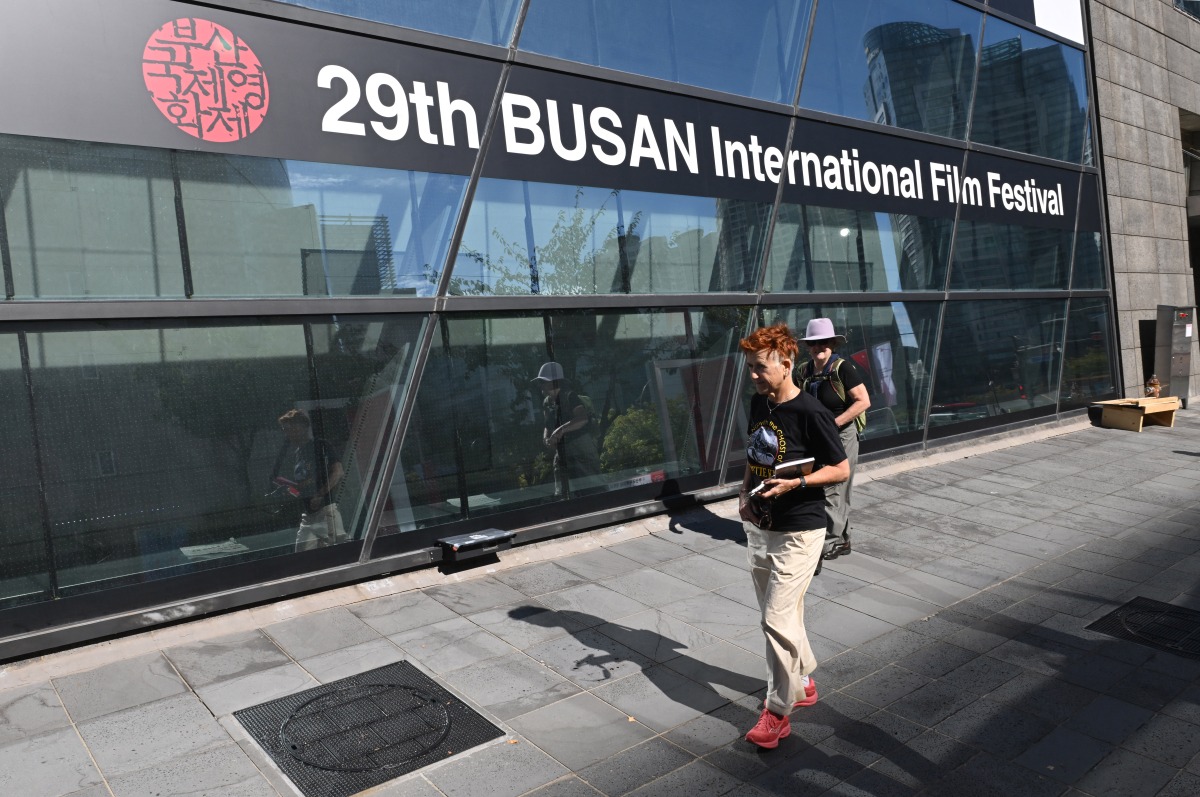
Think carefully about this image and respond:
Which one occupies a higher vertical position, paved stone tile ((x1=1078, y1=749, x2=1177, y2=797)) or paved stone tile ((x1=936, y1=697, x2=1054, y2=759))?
paved stone tile ((x1=936, y1=697, x2=1054, y2=759))

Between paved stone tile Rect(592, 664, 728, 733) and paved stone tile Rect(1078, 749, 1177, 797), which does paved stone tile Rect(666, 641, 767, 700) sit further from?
paved stone tile Rect(1078, 749, 1177, 797)

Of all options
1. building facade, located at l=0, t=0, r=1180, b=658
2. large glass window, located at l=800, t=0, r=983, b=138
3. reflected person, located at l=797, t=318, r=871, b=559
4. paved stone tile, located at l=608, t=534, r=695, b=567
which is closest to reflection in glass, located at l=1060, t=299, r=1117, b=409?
building facade, located at l=0, t=0, r=1180, b=658

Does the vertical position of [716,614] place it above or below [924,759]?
above

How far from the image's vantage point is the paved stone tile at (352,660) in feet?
16.6

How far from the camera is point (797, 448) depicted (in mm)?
4305

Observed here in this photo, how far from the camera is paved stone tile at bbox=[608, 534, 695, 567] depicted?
290 inches

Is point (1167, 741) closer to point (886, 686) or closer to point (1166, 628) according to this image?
point (886, 686)

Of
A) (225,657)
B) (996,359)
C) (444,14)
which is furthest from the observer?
(996,359)

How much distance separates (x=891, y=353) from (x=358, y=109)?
7.33 meters

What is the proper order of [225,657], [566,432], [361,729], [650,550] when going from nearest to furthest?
[361,729] → [225,657] → [650,550] → [566,432]

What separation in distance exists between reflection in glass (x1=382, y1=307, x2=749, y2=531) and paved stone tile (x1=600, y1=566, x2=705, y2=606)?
114 cm

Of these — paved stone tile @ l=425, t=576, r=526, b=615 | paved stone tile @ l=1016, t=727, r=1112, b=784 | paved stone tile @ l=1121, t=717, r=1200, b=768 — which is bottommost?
paved stone tile @ l=1121, t=717, r=1200, b=768

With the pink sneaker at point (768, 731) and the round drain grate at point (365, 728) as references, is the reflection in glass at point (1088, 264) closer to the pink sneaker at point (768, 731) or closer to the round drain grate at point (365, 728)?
the pink sneaker at point (768, 731)

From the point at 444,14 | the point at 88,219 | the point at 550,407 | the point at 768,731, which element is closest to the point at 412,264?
the point at 550,407
